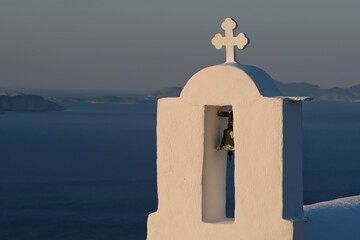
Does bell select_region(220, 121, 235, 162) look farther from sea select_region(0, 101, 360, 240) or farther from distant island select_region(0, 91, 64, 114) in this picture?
distant island select_region(0, 91, 64, 114)

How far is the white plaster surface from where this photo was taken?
7.17 m

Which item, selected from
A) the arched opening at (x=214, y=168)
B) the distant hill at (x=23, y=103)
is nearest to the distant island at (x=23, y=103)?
the distant hill at (x=23, y=103)

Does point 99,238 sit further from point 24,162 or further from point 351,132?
point 351,132

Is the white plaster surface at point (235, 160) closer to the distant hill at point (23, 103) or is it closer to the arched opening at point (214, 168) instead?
the arched opening at point (214, 168)

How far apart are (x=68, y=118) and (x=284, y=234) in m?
122

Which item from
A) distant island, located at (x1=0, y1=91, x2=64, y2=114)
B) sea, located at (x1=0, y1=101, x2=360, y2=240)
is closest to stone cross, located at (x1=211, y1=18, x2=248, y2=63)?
sea, located at (x1=0, y1=101, x2=360, y2=240)

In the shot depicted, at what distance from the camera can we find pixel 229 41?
7.64 meters

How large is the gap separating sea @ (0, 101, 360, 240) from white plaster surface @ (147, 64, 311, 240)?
30724 mm

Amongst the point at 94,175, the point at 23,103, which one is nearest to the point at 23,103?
the point at 23,103

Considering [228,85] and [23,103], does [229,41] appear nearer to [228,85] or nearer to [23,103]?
[228,85]

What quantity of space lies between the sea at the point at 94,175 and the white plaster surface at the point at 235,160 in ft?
101

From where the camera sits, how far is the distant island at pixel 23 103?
128125 millimetres

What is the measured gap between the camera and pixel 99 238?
38719 millimetres

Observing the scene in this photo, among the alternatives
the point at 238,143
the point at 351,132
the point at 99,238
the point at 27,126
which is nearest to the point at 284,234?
the point at 238,143
